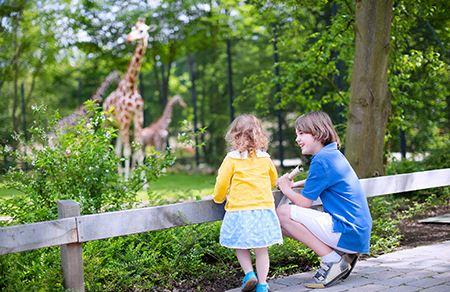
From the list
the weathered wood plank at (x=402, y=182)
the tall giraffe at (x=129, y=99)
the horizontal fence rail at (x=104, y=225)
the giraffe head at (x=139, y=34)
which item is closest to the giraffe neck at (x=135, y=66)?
the tall giraffe at (x=129, y=99)

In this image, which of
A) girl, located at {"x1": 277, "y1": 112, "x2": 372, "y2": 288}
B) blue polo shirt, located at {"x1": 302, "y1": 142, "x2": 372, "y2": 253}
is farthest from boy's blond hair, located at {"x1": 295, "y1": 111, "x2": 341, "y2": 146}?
blue polo shirt, located at {"x1": 302, "y1": 142, "x2": 372, "y2": 253}

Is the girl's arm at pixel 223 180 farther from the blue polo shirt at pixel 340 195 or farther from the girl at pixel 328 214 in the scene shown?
the blue polo shirt at pixel 340 195

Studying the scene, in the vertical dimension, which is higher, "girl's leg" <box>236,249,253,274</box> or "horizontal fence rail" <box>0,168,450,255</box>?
"horizontal fence rail" <box>0,168,450,255</box>

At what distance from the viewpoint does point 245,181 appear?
5.01 metres

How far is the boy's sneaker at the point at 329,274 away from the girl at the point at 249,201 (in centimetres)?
48

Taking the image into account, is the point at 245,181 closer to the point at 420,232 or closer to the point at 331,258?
the point at 331,258

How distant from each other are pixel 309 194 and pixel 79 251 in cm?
182

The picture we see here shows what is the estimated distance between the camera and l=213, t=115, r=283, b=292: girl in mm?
4957

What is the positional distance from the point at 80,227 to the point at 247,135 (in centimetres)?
141

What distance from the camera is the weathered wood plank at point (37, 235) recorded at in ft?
14.3

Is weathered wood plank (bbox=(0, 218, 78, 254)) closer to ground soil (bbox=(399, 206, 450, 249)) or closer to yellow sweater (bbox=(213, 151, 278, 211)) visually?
yellow sweater (bbox=(213, 151, 278, 211))

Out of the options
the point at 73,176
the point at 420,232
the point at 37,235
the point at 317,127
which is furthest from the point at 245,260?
the point at 420,232

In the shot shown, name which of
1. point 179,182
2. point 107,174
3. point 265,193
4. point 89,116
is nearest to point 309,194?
point 265,193

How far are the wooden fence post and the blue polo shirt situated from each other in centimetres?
180
